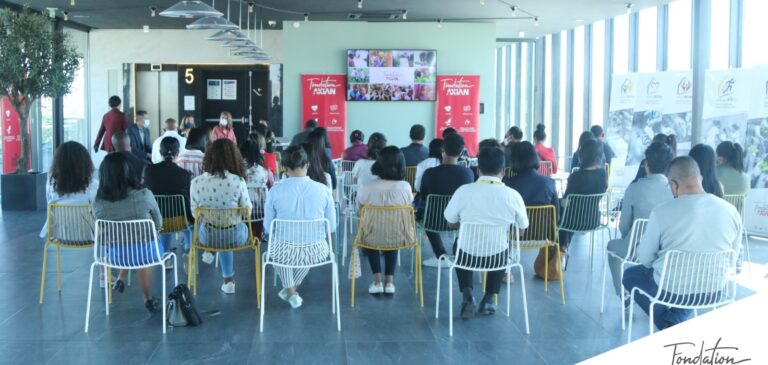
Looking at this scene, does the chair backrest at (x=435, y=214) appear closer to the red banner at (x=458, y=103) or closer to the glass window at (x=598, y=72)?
the red banner at (x=458, y=103)

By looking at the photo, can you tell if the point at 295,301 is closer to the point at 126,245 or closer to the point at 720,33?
the point at 126,245

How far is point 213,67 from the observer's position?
1695cm

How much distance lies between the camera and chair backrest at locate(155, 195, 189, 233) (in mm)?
5922

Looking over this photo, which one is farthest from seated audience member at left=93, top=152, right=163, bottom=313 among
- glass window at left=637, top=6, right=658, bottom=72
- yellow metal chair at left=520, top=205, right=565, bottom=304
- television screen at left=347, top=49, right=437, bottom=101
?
glass window at left=637, top=6, right=658, bottom=72

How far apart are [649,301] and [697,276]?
1.42ft

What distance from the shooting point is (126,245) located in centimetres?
488

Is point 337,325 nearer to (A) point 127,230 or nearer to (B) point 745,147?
(A) point 127,230

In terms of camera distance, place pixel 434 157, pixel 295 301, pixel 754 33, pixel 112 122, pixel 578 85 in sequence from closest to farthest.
Result: pixel 295 301 < pixel 434 157 < pixel 754 33 < pixel 112 122 < pixel 578 85

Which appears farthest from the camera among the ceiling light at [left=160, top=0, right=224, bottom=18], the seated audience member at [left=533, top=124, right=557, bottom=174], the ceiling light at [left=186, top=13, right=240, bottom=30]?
the seated audience member at [left=533, top=124, right=557, bottom=174]

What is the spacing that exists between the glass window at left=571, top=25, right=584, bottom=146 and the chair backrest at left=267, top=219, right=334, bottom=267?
1141 centimetres

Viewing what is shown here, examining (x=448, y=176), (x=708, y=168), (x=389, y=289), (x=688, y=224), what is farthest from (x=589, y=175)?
(x=688, y=224)

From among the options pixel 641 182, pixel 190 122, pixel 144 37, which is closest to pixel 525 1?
pixel 190 122

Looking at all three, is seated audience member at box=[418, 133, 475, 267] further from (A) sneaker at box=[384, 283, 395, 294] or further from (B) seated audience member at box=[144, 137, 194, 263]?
(B) seated audience member at box=[144, 137, 194, 263]

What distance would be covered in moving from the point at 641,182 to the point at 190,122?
846 cm
